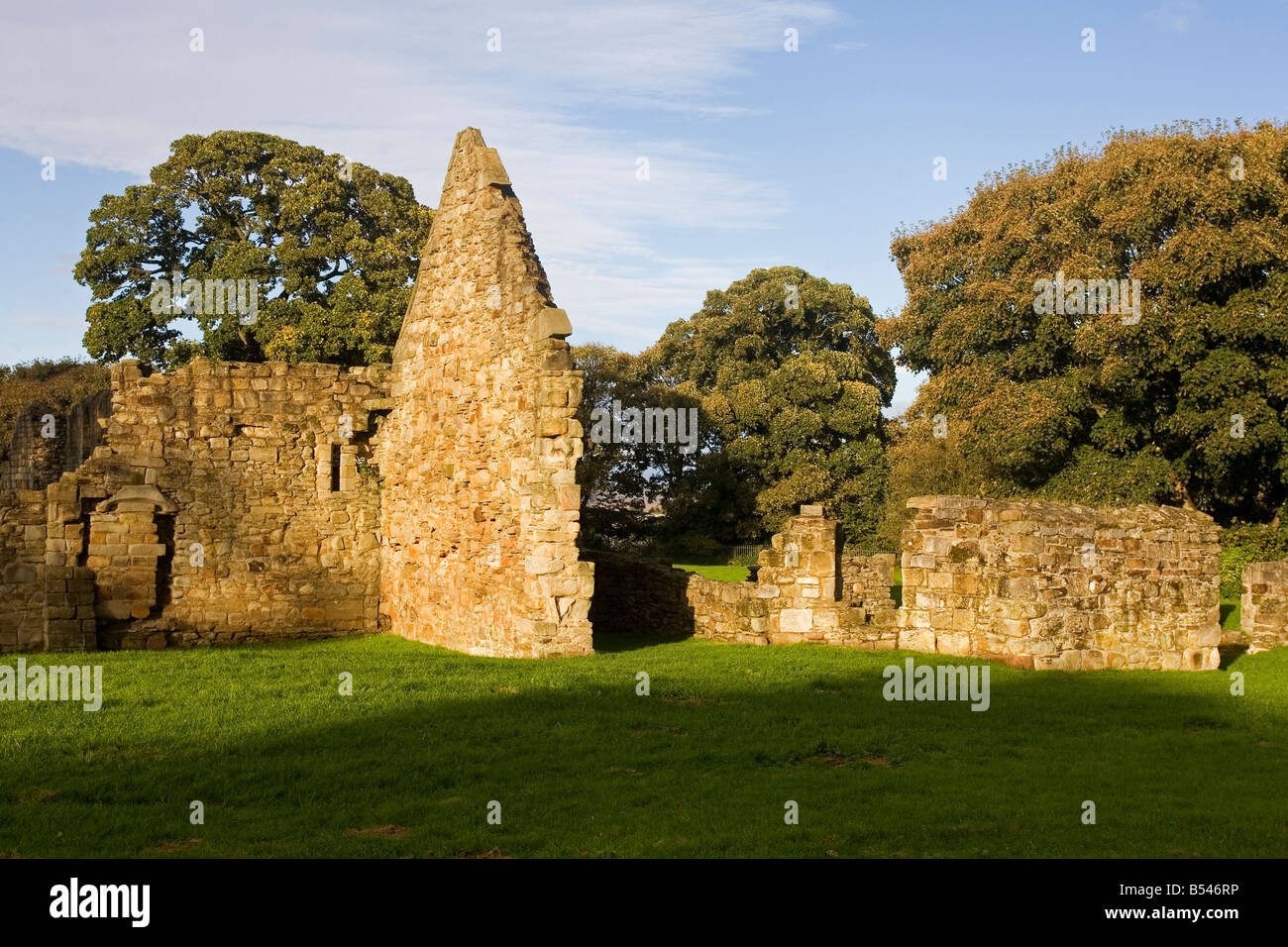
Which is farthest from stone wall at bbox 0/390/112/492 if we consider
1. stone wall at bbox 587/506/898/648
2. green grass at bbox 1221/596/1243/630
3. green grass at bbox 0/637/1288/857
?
green grass at bbox 1221/596/1243/630

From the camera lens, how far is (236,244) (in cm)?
3591

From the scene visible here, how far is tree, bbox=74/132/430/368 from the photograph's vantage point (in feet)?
117

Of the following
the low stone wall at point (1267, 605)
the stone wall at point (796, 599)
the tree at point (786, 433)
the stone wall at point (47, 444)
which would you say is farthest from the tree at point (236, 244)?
the low stone wall at point (1267, 605)

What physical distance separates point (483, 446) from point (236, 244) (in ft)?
75.2

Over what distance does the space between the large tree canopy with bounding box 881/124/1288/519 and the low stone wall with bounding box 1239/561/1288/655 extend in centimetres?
841

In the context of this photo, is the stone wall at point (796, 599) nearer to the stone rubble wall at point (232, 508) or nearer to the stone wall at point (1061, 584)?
the stone wall at point (1061, 584)

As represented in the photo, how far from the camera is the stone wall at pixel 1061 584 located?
15.3 metres

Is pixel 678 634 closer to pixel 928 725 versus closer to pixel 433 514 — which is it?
pixel 433 514

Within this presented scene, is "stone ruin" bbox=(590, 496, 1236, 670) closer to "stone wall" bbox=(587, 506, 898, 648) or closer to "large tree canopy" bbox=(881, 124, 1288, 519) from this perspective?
"stone wall" bbox=(587, 506, 898, 648)

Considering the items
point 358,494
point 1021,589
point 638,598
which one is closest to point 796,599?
point 638,598

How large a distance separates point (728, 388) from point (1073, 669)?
31.7 meters

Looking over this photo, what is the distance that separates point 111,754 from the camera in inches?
395
